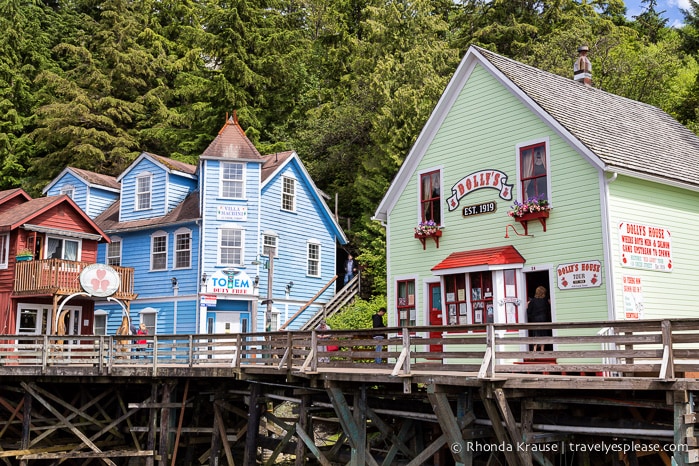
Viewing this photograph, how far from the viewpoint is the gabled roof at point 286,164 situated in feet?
107

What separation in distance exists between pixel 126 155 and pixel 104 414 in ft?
77.6

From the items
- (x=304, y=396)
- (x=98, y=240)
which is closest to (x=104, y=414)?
(x=304, y=396)

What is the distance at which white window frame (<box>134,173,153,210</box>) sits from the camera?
33219mm

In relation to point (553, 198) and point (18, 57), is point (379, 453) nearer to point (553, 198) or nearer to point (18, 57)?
point (553, 198)

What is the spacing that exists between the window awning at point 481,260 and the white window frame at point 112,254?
19.5 m

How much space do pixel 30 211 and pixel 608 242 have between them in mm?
22449

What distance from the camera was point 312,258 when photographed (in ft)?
115

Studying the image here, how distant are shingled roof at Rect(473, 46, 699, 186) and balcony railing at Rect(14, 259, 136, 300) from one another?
57.2 feet

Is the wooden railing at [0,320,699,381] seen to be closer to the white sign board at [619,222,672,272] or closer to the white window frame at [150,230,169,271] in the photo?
the white sign board at [619,222,672,272]

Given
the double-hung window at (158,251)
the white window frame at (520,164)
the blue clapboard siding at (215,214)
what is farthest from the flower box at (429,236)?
the double-hung window at (158,251)

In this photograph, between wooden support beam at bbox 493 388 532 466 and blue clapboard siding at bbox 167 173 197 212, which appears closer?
wooden support beam at bbox 493 388 532 466

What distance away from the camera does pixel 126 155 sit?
43125mm

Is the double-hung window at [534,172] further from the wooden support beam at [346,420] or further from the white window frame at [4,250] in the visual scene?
the white window frame at [4,250]

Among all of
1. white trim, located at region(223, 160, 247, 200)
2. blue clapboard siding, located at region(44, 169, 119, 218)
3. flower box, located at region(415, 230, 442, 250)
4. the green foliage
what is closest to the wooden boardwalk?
flower box, located at region(415, 230, 442, 250)
